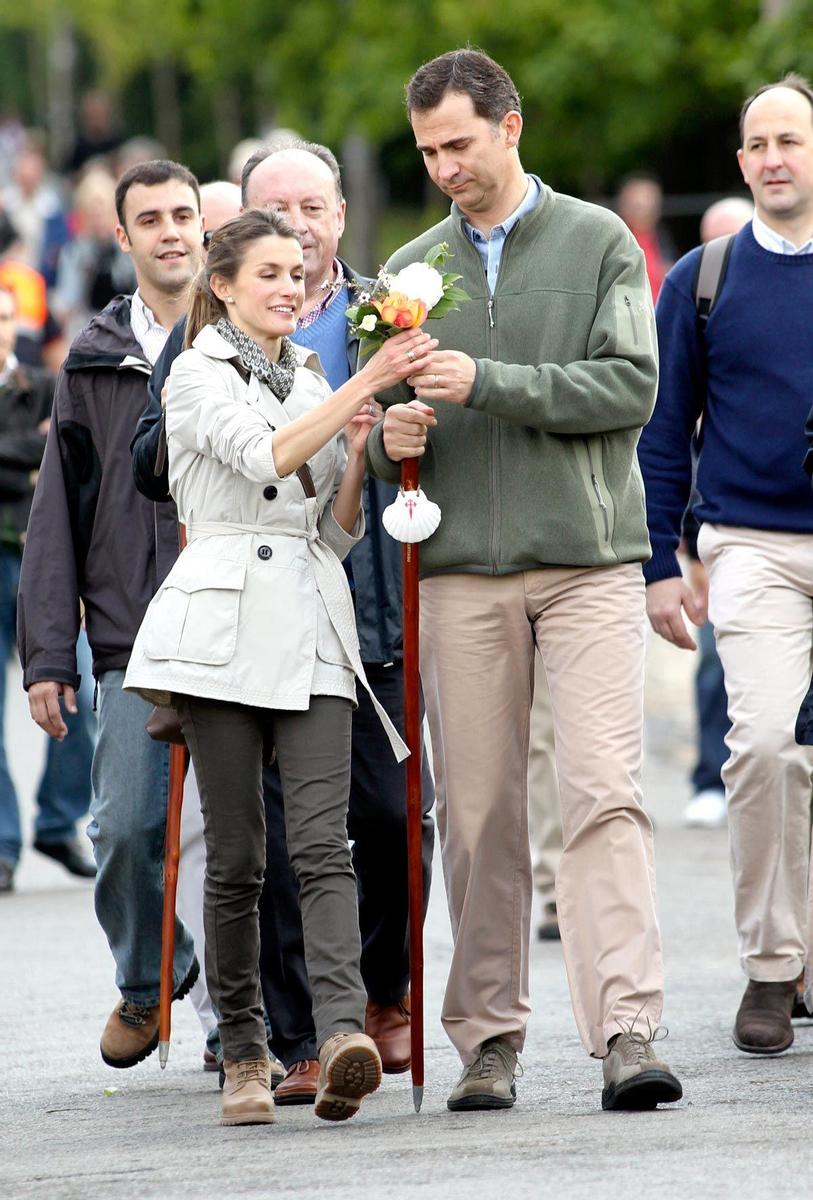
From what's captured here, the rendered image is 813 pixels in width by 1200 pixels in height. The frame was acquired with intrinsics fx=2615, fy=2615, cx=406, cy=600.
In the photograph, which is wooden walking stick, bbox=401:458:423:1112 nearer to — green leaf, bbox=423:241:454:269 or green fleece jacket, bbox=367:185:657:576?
green fleece jacket, bbox=367:185:657:576

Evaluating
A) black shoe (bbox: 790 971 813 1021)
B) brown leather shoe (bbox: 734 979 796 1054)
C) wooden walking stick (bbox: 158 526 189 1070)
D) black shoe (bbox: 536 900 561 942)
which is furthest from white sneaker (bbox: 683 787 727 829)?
wooden walking stick (bbox: 158 526 189 1070)

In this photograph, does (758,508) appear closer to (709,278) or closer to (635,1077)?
(709,278)

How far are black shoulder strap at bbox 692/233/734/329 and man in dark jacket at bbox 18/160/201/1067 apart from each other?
1.51 meters

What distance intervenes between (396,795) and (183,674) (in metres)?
1.11

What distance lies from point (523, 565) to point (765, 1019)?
1570mm

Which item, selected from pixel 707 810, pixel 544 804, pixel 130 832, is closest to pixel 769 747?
pixel 130 832

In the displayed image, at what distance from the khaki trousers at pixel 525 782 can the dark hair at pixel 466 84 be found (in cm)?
113

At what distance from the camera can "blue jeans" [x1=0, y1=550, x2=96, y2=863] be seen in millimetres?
11141

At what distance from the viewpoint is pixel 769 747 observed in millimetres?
7105

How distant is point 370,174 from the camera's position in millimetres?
45250

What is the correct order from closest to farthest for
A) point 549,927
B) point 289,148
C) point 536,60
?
point 289,148
point 549,927
point 536,60

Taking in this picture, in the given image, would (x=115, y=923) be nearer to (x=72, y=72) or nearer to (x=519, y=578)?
(x=519, y=578)

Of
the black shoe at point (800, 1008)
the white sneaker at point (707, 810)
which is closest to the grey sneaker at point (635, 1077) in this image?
the black shoe at point (800, 1008)

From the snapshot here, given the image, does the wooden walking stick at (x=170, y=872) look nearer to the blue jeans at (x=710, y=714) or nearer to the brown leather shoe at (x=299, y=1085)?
the brown leather shoe at (x=299, y=1085)
